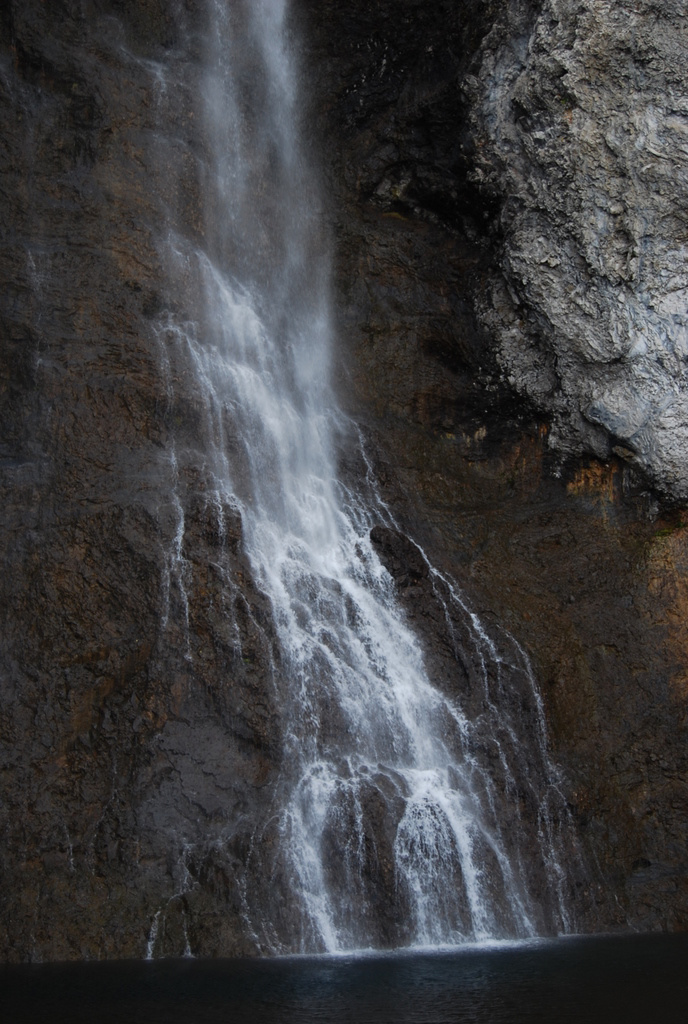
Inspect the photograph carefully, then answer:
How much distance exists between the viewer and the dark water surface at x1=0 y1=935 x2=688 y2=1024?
7836 millimetres

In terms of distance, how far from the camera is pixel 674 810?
13234mm

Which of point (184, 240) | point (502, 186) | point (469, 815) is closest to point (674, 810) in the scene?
point (469, 815)

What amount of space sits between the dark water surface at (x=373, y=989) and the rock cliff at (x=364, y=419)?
1066mm

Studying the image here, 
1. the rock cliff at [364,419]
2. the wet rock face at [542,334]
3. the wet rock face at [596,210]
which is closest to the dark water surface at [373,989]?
the rock cliff at [364,419]

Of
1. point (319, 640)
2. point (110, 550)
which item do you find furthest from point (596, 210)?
point (110, 550)

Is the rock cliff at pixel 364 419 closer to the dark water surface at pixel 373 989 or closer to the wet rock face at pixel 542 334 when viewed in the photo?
the wet rock face at pixel 542 334

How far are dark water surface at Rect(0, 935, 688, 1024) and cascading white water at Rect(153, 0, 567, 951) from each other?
0.89 meters

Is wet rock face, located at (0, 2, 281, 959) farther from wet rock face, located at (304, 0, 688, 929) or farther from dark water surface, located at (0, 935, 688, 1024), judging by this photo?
wet rock face, located at (304, 0, 688, 929)

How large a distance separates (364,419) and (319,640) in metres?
5.56

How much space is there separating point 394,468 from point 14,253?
6978mm

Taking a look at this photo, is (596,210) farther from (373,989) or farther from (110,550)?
(373,989)

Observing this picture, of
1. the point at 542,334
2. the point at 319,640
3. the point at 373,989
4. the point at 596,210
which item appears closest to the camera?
the point at 373,989

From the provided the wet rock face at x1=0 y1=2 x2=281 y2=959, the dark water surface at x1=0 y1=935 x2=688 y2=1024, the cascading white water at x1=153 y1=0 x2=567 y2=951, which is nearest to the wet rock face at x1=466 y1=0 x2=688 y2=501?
the cascading white water at x1=153 y1=0 x2=567 y2=951

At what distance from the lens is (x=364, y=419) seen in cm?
1745
